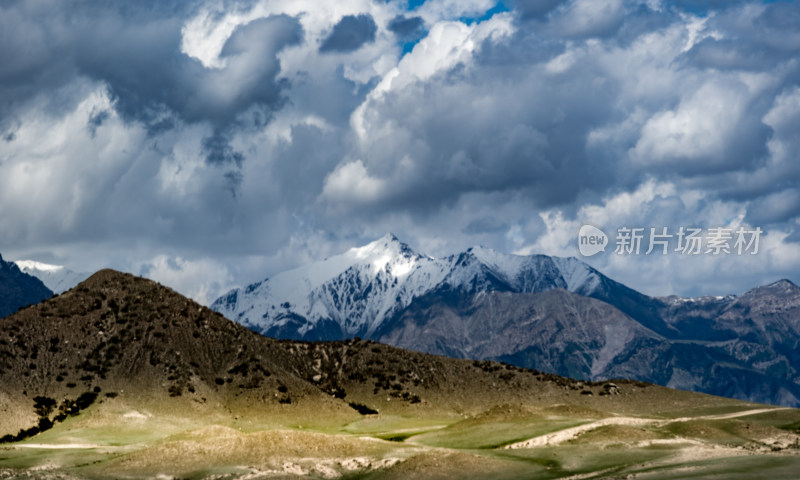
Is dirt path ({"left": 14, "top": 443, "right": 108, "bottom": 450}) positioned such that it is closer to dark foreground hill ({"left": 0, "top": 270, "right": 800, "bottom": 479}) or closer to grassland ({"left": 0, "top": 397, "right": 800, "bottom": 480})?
grassland ({"left": 0, "top": 397, "right": 800, "bottom": 480})

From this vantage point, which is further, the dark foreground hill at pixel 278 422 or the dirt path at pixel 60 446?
the dirt path at pixel 60 446

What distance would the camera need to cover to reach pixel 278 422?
545 ft

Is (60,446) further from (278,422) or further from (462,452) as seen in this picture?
(462,452)

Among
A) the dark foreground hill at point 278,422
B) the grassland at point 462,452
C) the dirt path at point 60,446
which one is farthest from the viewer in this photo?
the dirt path at point 60,446

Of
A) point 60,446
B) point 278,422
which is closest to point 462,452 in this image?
point 60,446

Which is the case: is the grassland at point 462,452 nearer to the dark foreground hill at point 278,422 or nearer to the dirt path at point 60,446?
the dirt path at point 60,446

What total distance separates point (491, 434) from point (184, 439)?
1444 inches

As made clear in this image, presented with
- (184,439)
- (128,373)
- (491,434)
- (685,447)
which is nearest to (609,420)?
(491,434)

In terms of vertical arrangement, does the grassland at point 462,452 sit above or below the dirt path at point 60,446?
below

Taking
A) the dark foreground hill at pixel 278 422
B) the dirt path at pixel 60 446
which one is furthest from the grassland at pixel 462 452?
the dark foreground hill at pixel 278 422

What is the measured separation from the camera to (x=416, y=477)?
287 feet

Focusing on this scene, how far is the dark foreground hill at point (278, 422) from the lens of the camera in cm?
9352

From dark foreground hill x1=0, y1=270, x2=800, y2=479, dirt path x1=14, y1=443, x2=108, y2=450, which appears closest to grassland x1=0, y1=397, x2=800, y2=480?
dirt path x1=14, y1=443, x2=108, y2=450

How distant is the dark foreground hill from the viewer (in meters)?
93.5
